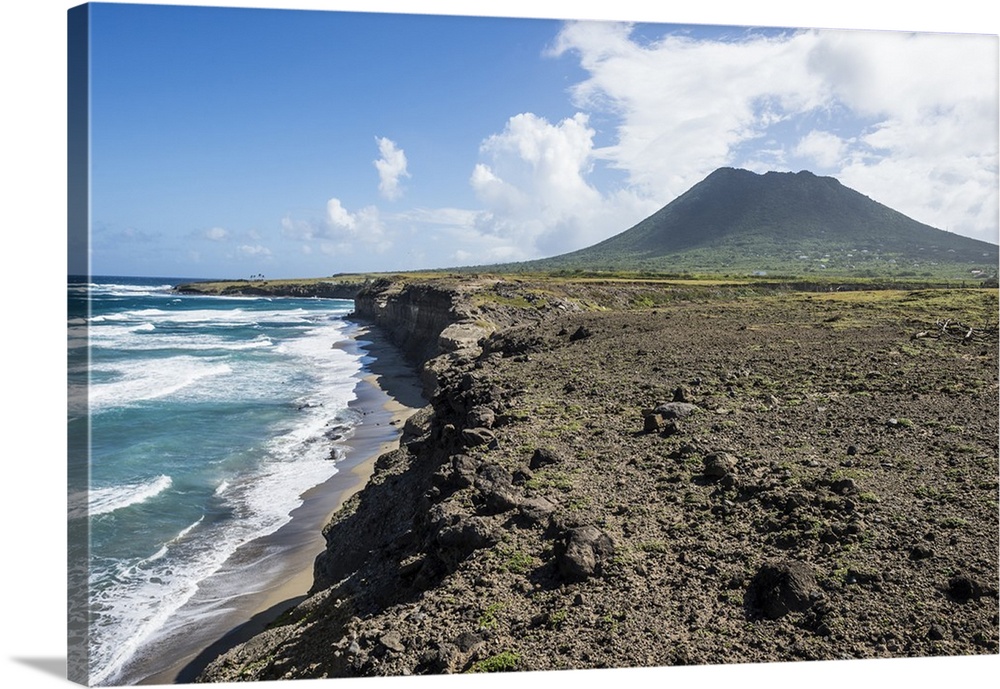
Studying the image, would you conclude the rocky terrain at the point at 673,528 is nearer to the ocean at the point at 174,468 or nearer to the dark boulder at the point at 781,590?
the dark boulder at the point at 781,590

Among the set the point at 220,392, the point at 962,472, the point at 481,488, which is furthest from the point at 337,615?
the point at 220,392

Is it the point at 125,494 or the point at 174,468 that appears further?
the point at 174,468

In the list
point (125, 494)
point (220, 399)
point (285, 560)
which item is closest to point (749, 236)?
point (220, 399)

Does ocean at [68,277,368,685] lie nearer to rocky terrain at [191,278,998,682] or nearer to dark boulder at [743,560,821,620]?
rocky terrain at [191,278,998,682]

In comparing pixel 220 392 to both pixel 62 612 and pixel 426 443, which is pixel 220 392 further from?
pixel 62 612

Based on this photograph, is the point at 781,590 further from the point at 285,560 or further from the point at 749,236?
the point at 749,236

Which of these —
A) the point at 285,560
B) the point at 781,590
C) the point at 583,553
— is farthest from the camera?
the point at 285,560

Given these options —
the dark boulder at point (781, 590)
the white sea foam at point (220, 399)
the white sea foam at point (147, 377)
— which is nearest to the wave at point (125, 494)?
the white sea foam at point (220, 399)

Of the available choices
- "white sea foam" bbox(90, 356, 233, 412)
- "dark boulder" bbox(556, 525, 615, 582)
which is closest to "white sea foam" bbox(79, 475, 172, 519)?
"white sea foam" bbox(90, 356, 233, 412)
